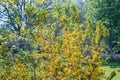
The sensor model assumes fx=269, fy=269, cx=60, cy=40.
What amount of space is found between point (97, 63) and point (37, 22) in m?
1.27

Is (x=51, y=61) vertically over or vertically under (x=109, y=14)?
over

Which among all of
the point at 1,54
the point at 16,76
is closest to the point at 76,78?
the point at 16,76

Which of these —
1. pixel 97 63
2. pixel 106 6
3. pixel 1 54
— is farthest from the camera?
pixel 106 6

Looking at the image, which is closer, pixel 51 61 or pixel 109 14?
pixel 51 61

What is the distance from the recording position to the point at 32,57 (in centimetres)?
434

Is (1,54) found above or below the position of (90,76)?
above

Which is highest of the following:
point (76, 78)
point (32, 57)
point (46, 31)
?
point (46, 31)

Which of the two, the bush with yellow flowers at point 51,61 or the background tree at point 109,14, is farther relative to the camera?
the background tree at point 109,14

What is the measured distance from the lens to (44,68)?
14.2 feet

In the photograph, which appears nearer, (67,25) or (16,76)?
(16,76)

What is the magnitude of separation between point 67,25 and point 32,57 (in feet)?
3.07

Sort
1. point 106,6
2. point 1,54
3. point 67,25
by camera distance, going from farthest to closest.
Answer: point 106,6 < point 67,25 < point 1,54

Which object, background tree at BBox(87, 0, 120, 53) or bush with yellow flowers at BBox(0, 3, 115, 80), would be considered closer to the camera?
bush with yellow flowers at BBox(0, 3, 115, 80)

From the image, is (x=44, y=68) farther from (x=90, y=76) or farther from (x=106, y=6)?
(x=106, y=6)
